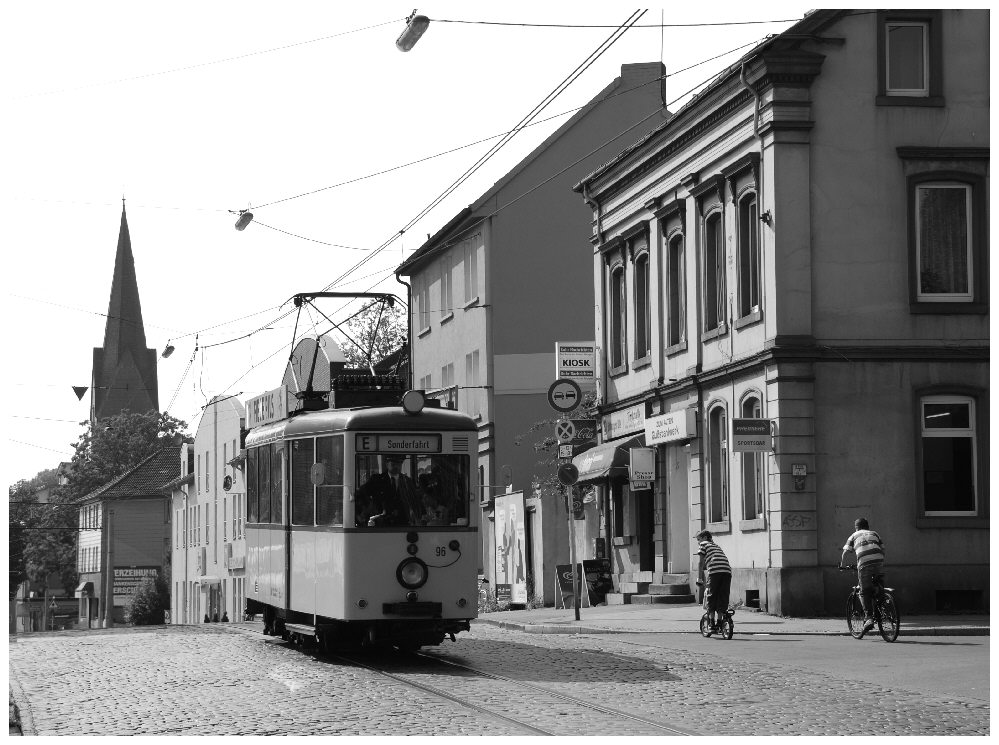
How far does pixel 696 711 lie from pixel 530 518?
26586 millimetres

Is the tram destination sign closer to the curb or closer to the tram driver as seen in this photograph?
the tram driver

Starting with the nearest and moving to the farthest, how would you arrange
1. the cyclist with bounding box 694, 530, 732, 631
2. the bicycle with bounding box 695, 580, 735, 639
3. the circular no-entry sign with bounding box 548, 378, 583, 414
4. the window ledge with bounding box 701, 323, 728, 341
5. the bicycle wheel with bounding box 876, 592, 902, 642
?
the bicycle wheel with bounding box 876, 592, 902, 642
the bicycle with bounding box 695, 580, 735, 639
the cyclist with bounding box 694, 530, 732, 631
the window ledge with bounding box 701, 323, 728, 341
the circular no-entry sign with bounding box 548, 378, 583, 414

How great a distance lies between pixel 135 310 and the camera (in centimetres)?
14988

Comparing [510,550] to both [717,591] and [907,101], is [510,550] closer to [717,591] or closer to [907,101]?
[907,101]

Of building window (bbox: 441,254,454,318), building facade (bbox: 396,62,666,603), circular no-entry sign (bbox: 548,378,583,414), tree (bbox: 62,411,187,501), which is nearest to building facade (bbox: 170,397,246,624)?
building window (bbox: 441,254,454,318)

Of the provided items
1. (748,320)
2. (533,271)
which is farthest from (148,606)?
(748,320)

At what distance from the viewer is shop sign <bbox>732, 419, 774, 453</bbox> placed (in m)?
27.6

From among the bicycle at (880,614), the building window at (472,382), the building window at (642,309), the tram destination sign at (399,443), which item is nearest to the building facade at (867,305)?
the bicycle at (880,614)

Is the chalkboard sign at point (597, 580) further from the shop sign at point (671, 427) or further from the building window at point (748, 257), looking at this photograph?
the building window at point (748, 257)

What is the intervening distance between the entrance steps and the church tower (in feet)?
377

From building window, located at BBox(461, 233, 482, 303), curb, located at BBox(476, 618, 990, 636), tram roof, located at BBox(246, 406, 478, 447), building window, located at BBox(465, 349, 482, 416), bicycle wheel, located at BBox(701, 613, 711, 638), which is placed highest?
building window, located at BBox(461, 233, 482, 303)

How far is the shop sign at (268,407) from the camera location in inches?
891

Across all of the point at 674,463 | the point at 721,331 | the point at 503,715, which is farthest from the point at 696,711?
the point at 674,463

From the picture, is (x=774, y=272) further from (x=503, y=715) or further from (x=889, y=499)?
(x=503, y=715)
